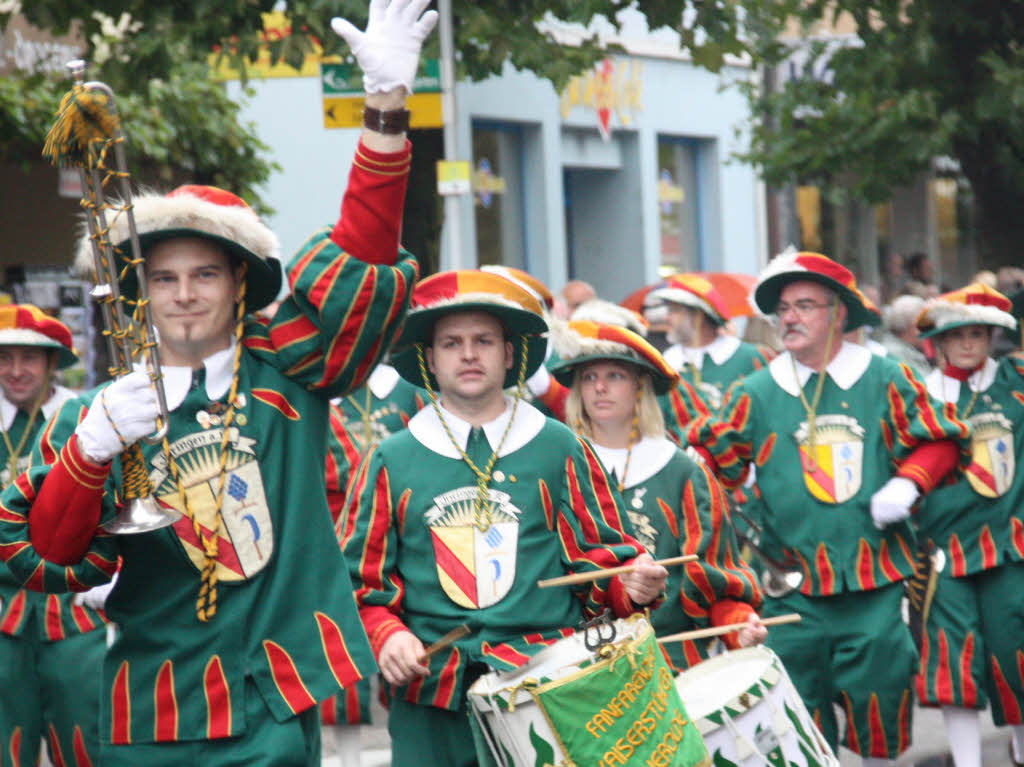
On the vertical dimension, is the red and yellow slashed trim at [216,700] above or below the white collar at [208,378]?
below

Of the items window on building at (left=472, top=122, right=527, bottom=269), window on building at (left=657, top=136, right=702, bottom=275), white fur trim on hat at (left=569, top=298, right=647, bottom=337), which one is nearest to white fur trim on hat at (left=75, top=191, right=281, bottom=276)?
white fur trim on hat at (left=569, top=298, right=647, bottom=337)

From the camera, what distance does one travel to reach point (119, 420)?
375 centimetres

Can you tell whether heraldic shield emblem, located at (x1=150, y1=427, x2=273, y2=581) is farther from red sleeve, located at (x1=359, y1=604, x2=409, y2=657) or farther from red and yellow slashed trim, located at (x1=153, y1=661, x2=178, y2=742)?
red sleeve, located at (x1=359, y1=604, x2=409, y2=657)

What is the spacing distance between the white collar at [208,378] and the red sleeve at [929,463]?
3.73 metres

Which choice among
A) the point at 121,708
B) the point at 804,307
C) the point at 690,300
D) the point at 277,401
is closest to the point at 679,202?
the point at 690,300

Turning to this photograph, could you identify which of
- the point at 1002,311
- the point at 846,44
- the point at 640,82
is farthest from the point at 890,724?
the point at 640,82

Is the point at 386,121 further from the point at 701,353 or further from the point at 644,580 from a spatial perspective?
the point at 701,353

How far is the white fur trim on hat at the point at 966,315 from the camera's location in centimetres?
827

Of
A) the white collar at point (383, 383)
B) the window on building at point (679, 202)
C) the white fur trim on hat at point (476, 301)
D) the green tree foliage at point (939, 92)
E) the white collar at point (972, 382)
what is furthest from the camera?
the window on building at point (679, 202)

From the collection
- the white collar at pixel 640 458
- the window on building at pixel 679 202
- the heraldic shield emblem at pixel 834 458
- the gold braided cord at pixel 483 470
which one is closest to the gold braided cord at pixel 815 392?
the heraldic shield emblem at pixel 834 458

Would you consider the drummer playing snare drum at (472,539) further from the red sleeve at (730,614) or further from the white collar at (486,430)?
the red sleeve at (730,614)

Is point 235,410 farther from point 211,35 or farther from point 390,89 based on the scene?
point 211,35

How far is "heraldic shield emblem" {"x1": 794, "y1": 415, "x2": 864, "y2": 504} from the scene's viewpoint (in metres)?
7.25

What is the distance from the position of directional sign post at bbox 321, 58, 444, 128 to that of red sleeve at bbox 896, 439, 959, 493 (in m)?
5.01
